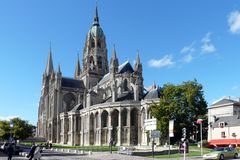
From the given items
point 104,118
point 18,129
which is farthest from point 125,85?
point 18,129

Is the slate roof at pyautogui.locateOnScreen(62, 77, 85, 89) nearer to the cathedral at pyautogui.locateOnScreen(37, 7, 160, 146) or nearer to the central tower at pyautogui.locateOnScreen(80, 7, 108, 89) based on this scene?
the cathedral at pyautogui.locateOnScreen(37, 7, 160, 146)

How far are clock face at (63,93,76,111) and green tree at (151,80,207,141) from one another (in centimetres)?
5445

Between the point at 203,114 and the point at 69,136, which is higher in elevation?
the point at 203,114

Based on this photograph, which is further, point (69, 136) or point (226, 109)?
point (69, 136)

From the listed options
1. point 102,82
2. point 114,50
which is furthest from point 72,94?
point 114,50

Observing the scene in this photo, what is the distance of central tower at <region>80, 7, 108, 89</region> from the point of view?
382ft

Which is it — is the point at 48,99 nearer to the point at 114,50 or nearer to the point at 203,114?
the point at 114,50

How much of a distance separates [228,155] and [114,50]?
7706 centimetres

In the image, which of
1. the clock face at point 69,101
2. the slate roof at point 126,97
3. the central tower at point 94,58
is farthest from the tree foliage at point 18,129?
the central tower at point 94,58

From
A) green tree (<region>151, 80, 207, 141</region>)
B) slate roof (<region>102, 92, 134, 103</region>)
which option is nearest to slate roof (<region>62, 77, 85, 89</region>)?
slate roof (<region>102, 92, 134, 103</region>)

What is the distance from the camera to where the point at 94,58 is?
118 metres

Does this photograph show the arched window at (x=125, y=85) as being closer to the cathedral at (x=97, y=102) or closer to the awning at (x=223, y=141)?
the cathedral at (x=97, y=102)

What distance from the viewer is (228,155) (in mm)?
30781

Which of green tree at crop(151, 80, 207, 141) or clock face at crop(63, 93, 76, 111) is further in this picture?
clock face at crop(63, 93, 76, 111)
